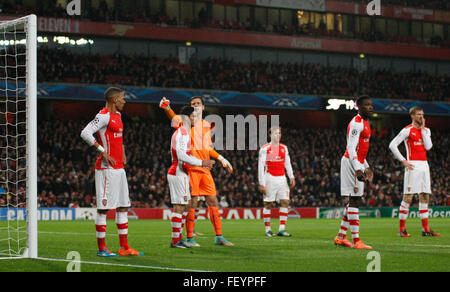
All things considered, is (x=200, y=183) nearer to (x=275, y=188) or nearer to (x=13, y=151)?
(x=275, y=188)

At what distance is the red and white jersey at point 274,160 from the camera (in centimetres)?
1538

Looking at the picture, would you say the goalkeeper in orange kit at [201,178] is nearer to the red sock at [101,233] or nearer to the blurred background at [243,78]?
the red sock at [101,233]

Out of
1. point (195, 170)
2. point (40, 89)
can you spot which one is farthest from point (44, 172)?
point (195, 170)

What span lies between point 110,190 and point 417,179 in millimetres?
7257

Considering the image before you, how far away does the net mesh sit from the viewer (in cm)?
1033

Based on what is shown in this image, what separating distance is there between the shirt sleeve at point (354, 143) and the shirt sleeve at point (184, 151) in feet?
8.06

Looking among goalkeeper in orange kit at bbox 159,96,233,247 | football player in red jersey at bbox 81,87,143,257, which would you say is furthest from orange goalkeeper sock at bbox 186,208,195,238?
football player in red jersey at bbox 81,87,143,257

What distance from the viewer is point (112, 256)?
31.0ft

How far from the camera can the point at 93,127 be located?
937cm

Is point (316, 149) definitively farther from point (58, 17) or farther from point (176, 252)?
point (176, 252)

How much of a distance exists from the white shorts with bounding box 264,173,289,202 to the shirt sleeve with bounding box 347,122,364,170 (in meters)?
4.71

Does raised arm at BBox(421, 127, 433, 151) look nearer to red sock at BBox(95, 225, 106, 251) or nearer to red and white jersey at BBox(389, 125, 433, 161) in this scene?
red and white jersey at BBox(389, 125, 433, 161)

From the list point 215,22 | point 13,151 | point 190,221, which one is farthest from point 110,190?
point 215,22
